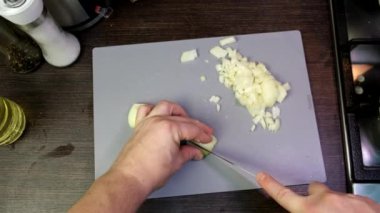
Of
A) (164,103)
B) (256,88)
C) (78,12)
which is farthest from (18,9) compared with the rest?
(256,88)

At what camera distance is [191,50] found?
74 cm

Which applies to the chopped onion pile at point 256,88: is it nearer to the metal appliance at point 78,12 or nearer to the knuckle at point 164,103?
the knuckle at point 164,103

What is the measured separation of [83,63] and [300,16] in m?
0.46

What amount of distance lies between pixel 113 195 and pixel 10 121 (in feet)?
0.83

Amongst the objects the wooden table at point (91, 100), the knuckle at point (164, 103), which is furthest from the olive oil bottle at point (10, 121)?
the knuckle at point (164, 103)

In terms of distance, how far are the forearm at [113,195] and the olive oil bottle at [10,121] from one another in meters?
0.21

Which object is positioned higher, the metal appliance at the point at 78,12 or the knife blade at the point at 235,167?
the metal appliance at the point at 78,12

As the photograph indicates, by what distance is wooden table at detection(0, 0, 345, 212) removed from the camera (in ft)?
2.15

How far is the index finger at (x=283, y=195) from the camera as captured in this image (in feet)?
1.77

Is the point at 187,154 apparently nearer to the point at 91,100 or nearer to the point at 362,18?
the point at 91,100

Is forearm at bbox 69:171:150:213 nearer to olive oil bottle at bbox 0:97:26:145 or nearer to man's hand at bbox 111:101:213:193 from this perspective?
man's hand at bbox 111:101:213:193

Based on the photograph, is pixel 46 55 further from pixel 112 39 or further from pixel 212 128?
pixel 212 128

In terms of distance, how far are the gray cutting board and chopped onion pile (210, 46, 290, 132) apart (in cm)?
1

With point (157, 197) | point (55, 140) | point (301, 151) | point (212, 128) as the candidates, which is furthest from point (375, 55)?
point (55, 140)
